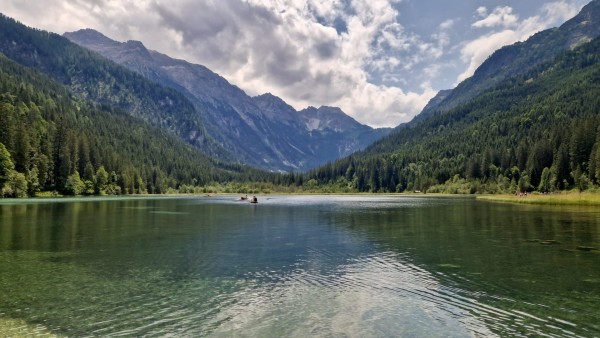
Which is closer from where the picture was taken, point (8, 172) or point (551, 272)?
point (551, 272)

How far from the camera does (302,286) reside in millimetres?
27344

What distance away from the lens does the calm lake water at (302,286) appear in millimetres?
19062

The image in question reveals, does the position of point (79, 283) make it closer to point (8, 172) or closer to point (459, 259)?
point (459, 259)

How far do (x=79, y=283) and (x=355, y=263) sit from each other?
21718 mm

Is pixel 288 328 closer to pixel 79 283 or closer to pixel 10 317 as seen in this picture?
pixel 10 317

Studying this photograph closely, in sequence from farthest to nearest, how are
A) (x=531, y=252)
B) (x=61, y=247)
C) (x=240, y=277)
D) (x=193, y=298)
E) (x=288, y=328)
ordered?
(x=61, y=247) < (x=531, y=252) < (x=240, y=277) < (x=193, y=298) < (x=288, y=328)

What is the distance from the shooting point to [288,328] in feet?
61.9

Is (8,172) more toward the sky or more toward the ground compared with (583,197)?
more toward the sky

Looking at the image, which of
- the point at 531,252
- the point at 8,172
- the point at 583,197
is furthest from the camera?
the point at 8,172

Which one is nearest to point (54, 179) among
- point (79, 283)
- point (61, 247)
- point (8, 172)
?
point (8, 172)

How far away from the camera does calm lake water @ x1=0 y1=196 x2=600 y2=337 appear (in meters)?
19.1

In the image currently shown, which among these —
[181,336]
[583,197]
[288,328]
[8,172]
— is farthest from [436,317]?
[8,172]

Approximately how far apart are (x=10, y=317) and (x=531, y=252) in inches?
1646

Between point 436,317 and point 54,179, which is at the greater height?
point 54,179
